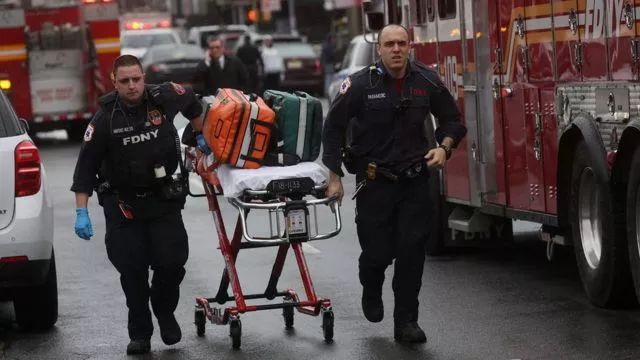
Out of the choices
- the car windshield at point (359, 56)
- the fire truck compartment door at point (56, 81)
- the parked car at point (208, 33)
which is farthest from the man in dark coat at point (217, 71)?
the parked car at point (208, 33)

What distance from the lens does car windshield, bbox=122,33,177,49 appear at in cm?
4675

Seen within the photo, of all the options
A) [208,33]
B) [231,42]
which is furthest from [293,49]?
[208,33]

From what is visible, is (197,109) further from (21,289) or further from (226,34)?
(226,34)

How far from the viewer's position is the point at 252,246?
9578 millimetres

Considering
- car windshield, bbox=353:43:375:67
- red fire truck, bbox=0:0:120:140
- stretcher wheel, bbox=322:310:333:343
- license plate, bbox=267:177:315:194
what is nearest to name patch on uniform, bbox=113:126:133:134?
license plate, bbox=267:177:315:194

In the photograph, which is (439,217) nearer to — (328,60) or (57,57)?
(57,57)

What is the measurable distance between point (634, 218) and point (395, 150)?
1373 mm

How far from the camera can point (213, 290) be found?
1200 cm

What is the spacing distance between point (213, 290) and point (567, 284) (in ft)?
7.89

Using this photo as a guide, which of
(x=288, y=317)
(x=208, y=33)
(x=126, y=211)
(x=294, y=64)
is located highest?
(x=126, y=211)

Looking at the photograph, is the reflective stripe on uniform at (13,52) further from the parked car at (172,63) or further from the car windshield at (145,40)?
the car windshield at (145,40)

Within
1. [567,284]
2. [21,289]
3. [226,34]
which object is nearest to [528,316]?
[567,284]

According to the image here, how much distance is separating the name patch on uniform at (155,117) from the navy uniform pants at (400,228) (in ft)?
3.71

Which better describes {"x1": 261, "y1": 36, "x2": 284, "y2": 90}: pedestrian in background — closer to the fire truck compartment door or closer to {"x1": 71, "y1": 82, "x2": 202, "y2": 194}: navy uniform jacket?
the fire truck compartment door
